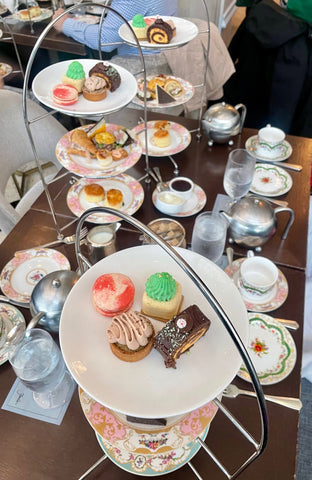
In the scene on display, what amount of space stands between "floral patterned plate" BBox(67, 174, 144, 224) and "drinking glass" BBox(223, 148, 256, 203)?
289mm

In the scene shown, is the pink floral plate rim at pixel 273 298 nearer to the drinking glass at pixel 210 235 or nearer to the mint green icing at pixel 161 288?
the drinking glass at pixel 210 235

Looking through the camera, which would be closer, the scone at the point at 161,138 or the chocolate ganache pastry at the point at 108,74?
the chocolate ganache pastry at the point at 108,74

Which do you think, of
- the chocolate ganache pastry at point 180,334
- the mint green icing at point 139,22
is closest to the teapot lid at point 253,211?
the chocolate ganache pastry at point 180,334

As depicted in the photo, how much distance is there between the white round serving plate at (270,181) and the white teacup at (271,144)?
6cm

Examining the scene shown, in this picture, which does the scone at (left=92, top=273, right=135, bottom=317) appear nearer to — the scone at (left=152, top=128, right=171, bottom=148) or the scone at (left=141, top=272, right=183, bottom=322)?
the scone at (left=141, top=272, right=183, bottom=322)

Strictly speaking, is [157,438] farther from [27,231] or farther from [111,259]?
[27,231]

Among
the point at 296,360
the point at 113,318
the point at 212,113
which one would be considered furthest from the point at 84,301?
the point at 212,113

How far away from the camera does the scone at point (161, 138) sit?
1347mm

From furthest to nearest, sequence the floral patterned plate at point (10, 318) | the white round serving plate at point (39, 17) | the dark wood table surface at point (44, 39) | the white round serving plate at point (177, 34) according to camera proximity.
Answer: the white round serving plate at point (39, 17), the dark wood table surface at point (44, 39), the white round serving plate at point (177, 34), the floral patterned plate at point (10, 318)

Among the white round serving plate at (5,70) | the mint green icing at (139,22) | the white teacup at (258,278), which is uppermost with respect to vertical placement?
the mint green icing at (139,22)

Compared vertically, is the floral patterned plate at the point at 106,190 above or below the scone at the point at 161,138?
below

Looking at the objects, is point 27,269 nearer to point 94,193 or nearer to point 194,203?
point 94,193

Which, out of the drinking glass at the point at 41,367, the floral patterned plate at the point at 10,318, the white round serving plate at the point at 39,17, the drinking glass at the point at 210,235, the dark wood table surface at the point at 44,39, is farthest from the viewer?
the white round serving plate at the point at 39,17

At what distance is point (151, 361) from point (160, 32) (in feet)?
3.50
